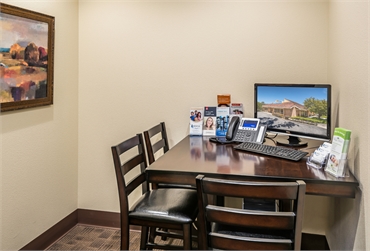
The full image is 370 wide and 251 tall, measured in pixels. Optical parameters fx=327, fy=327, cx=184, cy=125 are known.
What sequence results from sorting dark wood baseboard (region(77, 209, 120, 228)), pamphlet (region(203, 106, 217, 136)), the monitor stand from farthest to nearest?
dark wood baseboard (region(77, 209, 120, 228)) < pamphlet (region(203, 106, 217, 136)) < the monitor stand

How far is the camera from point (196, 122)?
2.65 m

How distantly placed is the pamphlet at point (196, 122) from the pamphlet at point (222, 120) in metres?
0.14

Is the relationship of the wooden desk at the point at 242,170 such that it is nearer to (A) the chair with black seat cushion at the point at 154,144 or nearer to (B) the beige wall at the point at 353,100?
(B) the beige wall at the point at 353,100

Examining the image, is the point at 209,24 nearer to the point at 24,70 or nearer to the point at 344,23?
the point at 344,23

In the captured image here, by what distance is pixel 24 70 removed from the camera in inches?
90.3

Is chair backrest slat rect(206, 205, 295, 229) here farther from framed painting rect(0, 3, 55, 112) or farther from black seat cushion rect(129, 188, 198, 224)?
framed painting rect(0, 3, 55, 112)

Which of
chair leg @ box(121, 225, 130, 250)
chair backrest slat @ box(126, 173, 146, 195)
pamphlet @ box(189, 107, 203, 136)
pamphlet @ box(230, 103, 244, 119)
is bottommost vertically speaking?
chair leg @ box(121, 225, 130, 250)

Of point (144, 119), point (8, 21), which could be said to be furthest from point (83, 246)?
point (8, 21)

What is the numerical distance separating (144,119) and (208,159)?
1.11 metres

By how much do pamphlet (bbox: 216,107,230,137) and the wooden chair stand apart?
121 cm

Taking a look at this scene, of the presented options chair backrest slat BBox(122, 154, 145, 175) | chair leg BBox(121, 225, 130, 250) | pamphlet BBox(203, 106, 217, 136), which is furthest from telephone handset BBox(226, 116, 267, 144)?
chair leg BBox(121, 225, 130, 250)

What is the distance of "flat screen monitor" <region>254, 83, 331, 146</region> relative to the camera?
81.0 inches

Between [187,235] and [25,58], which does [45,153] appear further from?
[187,235]

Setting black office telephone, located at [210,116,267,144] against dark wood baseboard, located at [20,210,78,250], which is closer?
black office telephone, located at [210,116,267,144]
